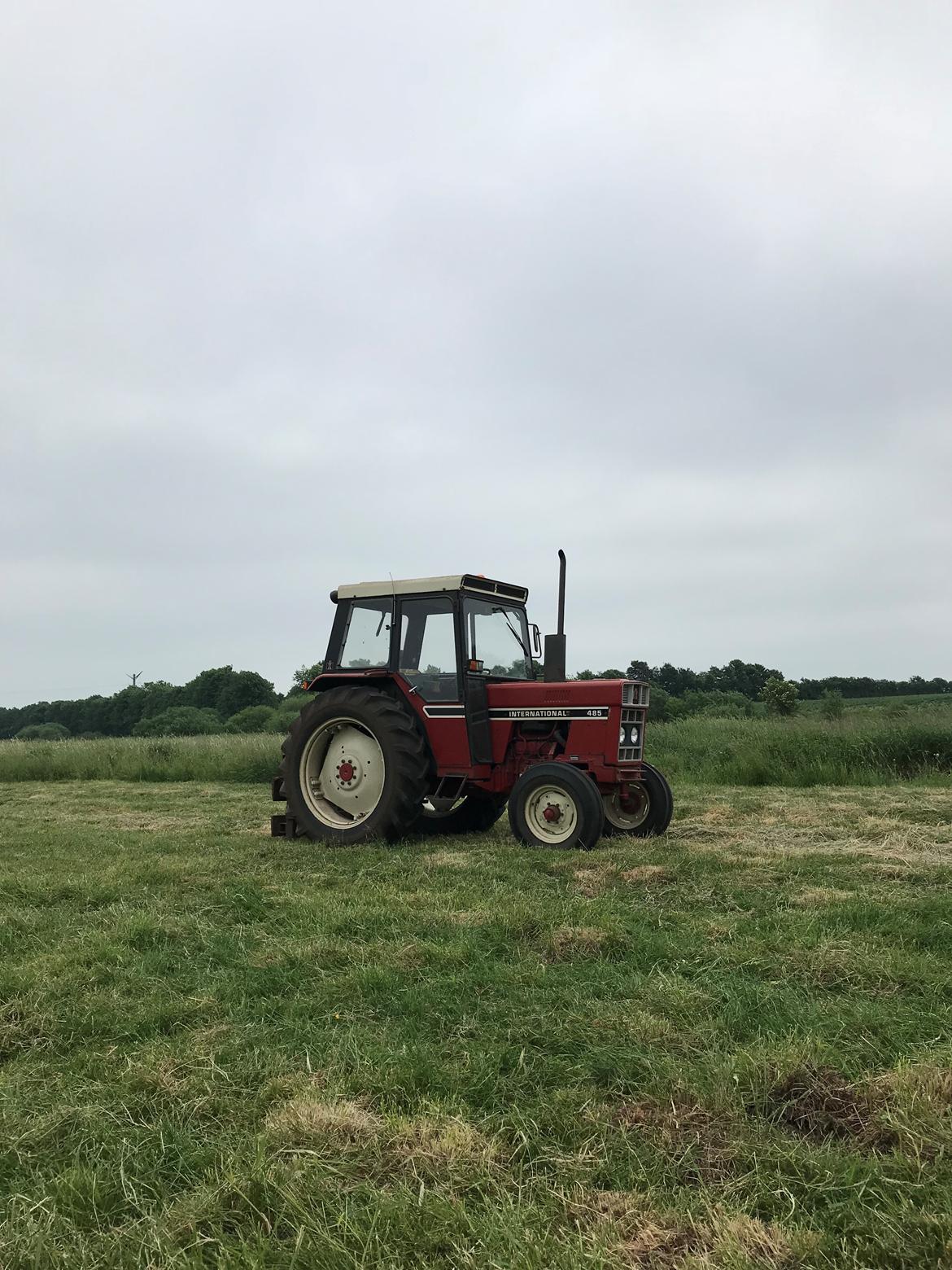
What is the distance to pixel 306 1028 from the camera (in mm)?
3549

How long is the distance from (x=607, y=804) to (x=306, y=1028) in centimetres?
532

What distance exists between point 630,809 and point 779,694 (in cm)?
2586

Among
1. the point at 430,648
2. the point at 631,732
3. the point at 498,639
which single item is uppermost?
the point at 498,639

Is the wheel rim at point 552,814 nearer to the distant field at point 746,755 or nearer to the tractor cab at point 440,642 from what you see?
the tractor cab at point 440,642

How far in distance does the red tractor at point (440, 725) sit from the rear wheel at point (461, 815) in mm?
100

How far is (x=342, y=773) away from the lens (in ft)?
28.3

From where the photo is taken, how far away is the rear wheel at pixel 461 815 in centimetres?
914

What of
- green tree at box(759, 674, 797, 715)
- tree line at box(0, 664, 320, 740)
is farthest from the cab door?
tree line at box(0, 664, 320, 740)

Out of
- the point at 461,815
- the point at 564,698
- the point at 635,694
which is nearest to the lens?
the point at 564,698

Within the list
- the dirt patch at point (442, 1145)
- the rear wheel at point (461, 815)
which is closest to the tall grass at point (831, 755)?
the rear wheel at point (461, 815)

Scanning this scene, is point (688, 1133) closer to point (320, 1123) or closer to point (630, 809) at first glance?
point (320, 1123)

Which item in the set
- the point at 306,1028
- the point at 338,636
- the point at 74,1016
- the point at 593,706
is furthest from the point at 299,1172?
the point at 338,636

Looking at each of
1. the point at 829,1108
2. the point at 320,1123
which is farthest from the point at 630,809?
the point at 320,1123

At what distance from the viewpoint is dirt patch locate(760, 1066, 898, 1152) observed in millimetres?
2648
